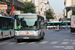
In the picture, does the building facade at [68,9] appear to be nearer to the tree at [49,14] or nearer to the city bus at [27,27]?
the tree at [49,14]

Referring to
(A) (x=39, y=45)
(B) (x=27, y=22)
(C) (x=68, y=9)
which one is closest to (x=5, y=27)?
(B) (x=27, y=22)

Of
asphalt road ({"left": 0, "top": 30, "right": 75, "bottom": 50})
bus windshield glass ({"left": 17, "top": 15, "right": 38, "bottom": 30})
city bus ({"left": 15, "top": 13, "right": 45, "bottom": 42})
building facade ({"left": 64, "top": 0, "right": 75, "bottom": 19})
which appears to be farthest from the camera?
building facade ({"left": 64, "top": 0, "right": 75, "bottom": 19})

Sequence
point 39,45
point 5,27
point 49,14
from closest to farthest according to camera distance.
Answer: point 39,45, point 5,27, point 49,14

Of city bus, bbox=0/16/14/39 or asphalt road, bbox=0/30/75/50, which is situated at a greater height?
city bus, bbox=0/16/14/39

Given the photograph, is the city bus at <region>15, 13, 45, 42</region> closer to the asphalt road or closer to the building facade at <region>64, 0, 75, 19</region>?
the asphalt road

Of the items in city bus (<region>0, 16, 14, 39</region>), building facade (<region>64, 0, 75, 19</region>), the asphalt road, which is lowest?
the asphalt road

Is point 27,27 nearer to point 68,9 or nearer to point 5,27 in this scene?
point 5,27

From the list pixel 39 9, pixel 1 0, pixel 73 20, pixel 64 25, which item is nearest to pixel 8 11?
pixel 1 0

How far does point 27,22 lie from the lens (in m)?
18.6

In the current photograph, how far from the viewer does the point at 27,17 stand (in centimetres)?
1870

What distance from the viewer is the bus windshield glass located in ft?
60.4

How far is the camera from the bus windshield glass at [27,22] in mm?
18422

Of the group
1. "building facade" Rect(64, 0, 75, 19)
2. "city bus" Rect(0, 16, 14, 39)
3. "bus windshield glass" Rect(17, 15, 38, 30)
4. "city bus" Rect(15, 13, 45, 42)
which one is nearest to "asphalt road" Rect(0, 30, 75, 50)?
"city bus" Rect(15, 13, 45, 42)

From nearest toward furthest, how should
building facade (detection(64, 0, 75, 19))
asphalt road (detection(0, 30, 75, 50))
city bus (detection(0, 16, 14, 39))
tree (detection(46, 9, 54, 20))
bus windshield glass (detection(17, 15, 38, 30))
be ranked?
1. asphalt road (detection(0, 30, 75, 50))
2. bus windshield glass (detection(17, 15, 38, 30))
3. city bus (detection(0, 16, 14, 39))
4. tree (detection(46, 9, 54, 20))
5. building facade (detection(64, 0, 75, 19))
